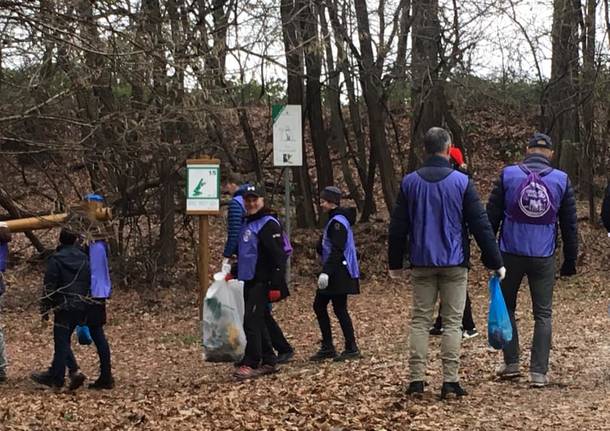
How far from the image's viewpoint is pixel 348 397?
7.28 metres

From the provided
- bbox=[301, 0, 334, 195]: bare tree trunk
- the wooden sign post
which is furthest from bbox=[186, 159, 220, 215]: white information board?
bbox=[301, 0, 334, 195]: bare tree trunk

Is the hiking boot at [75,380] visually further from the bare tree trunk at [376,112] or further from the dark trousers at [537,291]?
the bare tree trunk at [376,112]

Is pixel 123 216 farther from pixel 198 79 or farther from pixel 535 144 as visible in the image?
pixel 535 144

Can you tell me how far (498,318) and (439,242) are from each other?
99 centimetres

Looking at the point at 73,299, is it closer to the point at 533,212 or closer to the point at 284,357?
the point at 284,357

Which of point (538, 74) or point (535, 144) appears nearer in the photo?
point (535, 144)

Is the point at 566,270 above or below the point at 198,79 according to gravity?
below

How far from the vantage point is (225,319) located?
9258 millimetres

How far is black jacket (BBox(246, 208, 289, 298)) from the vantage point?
8766 millimetres

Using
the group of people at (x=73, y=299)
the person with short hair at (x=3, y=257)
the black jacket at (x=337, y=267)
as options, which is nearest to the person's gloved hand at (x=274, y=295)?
the black jacket at (x=337, y=267)

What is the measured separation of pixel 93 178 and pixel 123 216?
2.74m

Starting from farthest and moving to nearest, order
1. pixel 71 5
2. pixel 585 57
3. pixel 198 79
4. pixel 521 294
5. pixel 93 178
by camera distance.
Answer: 1. pixel 585 57
2. pixel 521 294
3. pixel 93 178
4. pixel 198 79
5. pixel 71 5

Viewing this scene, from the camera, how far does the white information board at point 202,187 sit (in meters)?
12.5

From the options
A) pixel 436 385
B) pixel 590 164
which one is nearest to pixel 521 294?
pixel 590 164
